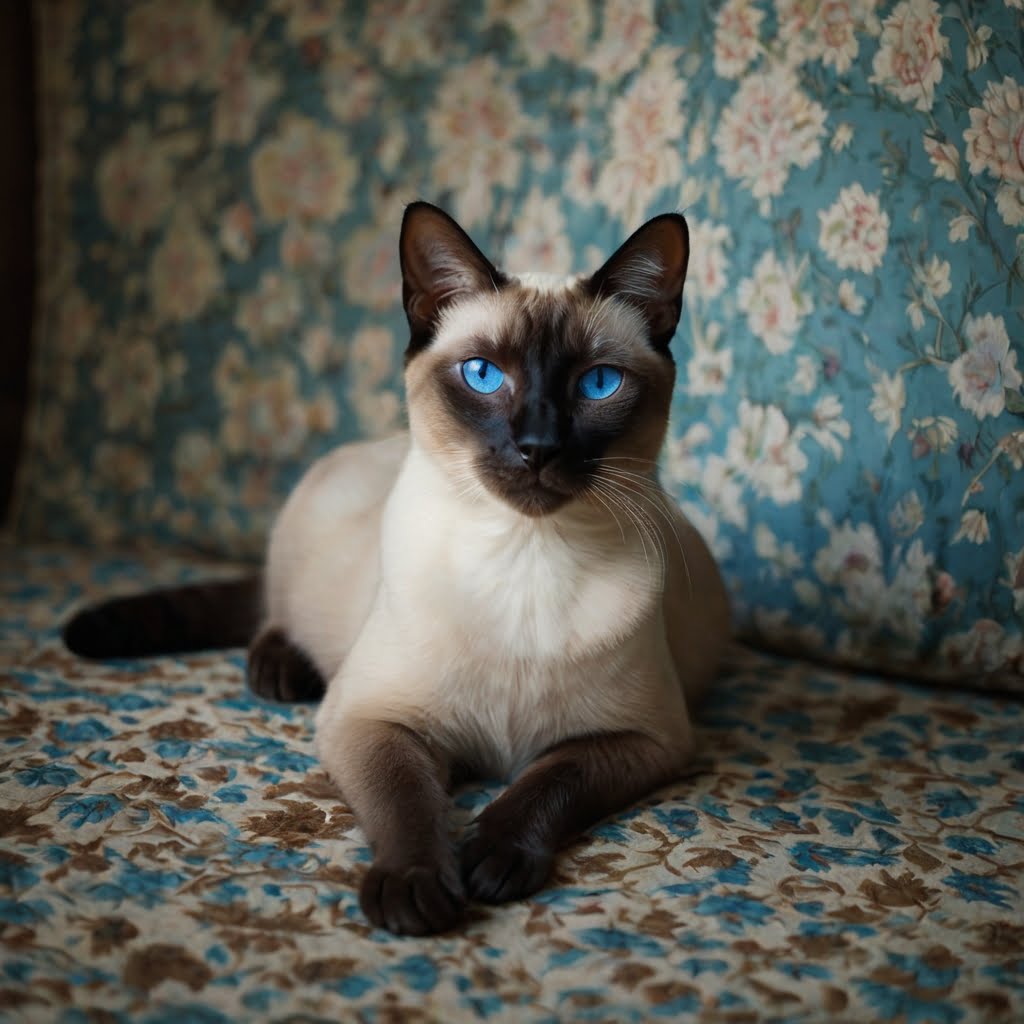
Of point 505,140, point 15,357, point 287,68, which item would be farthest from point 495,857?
point 15,357

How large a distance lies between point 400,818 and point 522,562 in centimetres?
37

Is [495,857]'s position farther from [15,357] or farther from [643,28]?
[15,357]

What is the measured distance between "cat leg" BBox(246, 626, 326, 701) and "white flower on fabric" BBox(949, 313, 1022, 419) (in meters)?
1.20

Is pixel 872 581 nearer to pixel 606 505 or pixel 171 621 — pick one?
pixel 606 505

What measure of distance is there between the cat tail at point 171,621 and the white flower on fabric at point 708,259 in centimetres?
105

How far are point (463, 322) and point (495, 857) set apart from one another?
71 cm

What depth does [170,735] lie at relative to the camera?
5.55 ft

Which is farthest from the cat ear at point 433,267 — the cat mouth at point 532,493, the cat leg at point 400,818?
the cat leg at point 400,818

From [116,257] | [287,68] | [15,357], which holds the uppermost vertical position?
[287,68]

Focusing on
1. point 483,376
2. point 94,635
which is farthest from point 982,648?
point 94,635

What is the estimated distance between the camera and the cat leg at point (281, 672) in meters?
1.88

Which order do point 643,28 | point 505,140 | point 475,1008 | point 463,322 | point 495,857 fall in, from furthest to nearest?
1. point 505,140
2. point 643,28
3. point 463,322
4. point 495,857
5. point 475,1008

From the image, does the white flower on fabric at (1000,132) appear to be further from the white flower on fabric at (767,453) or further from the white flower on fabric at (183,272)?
the white flower on fabric at (183,272)

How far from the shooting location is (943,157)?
185 cm
